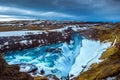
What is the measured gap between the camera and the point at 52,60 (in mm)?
53469

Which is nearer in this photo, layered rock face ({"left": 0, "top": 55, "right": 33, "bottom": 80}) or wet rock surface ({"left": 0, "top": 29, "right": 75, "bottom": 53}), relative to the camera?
layered rock face ({"left": 0, "top": 55, "right": 33, "bottom": 80})

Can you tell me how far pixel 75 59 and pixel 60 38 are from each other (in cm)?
3647

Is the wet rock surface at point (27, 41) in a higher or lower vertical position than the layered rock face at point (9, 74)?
lower

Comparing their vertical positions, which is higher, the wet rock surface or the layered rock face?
the layered rock face

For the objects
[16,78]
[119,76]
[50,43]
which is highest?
[16,78]

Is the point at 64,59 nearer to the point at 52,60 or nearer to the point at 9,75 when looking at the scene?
the point at 52,60

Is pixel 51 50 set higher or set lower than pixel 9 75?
lower

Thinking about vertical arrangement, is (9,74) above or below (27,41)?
above

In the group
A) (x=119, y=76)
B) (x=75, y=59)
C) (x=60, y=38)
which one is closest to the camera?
(x=119, y=76)

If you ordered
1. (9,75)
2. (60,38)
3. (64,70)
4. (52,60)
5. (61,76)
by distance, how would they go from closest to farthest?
1. (9,75)
2. (61,76)
3. (64,70)
4. (52,60)
5. (60,38)

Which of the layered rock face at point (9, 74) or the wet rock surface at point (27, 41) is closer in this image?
the layered rock face at point (9, 74)

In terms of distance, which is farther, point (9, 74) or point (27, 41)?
point (27, 41)

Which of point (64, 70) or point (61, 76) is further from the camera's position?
point (64, 70)

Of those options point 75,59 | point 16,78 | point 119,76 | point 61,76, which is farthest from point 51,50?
point 16,78
